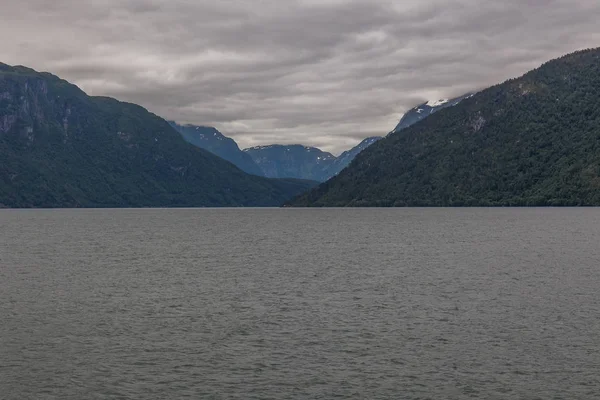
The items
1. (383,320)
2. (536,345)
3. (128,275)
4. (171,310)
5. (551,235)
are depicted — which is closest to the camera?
(536,345)

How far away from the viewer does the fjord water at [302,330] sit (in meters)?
42.4

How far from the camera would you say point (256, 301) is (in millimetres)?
75812

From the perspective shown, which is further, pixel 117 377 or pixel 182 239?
pixel 182 239

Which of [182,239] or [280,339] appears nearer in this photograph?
[280,339]

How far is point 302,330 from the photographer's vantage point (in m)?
59.0

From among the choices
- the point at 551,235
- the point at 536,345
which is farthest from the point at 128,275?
the point at 551,235

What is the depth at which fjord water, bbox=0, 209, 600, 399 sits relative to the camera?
4238 cm

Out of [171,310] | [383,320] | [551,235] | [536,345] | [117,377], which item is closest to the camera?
[117,377]

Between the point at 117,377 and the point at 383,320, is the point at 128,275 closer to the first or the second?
the point at 383,320

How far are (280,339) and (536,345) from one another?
69.5 ft

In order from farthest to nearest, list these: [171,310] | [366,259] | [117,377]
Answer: [366,259]
[171,310]
[117,377]

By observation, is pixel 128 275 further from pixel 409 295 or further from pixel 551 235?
pixel 551 235

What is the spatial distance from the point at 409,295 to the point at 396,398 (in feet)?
133

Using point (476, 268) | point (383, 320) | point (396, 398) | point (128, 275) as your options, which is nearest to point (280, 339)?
point (383, 320)
